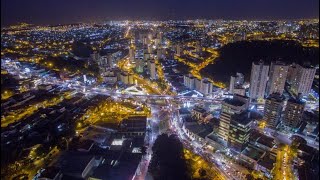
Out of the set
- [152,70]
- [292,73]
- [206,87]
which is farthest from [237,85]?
[152,70]

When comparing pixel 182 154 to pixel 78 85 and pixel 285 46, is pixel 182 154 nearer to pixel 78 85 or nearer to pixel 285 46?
pixel 78 85

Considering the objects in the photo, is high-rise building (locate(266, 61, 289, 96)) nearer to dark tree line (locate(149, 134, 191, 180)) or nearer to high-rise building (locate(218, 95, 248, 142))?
high-rise building (locate(218, 95, 248, 142))

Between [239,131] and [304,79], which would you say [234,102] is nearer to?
[239,131]

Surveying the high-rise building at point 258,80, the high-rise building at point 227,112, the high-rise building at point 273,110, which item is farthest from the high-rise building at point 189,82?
the high-rise building at point 227,112

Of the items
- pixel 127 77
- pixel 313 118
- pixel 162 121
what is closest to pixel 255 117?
pixel 313 118

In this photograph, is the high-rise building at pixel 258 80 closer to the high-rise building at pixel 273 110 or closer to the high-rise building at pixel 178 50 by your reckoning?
the high-rise building at pixel 273 110

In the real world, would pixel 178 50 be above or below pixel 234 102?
above
